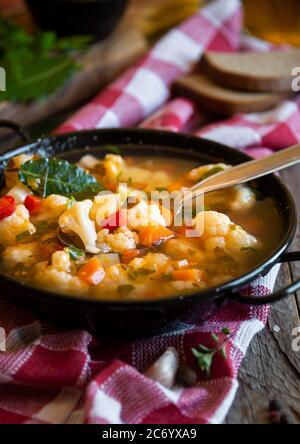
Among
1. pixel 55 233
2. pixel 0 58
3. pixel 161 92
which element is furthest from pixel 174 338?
pixel 0 58

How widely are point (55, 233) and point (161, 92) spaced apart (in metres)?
1.66

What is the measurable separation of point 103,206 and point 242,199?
0.56 meters

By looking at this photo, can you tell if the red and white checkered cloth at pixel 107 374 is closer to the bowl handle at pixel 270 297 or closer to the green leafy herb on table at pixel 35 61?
the bowl handle at pixel 270 297

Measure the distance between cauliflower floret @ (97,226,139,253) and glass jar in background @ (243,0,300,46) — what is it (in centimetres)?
256

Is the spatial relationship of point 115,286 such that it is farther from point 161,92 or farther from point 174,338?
point 161,92

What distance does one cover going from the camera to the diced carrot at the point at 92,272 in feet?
6.57

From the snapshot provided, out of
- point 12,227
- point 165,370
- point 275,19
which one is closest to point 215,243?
point 165,370

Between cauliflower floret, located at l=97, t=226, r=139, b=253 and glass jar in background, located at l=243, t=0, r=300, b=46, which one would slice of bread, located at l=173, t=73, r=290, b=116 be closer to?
glass jar in background, located at l=243, t=0, r=300, b=46

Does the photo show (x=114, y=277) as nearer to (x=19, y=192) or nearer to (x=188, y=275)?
(x=188, y=275)

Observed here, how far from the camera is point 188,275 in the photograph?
2025 millimetres

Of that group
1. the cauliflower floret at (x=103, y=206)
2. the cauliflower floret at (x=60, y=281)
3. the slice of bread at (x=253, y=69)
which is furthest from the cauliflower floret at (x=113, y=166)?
the slice of bread at (x=253, y=69)

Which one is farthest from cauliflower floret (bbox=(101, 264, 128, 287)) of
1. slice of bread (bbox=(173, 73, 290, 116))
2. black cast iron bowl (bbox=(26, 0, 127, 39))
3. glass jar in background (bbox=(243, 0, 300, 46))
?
glass jar in background (bbox=(243, 0, 300, 46))
